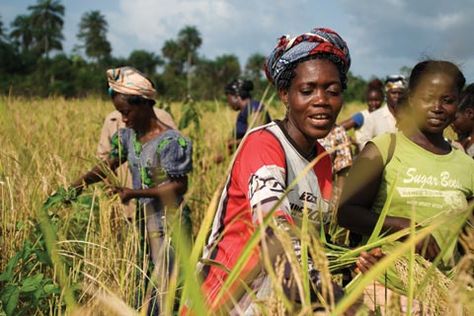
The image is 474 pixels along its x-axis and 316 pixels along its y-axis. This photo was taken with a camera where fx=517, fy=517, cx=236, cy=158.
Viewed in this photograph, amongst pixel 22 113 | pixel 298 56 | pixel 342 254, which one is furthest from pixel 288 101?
pixel 22 113

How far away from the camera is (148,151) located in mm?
2521

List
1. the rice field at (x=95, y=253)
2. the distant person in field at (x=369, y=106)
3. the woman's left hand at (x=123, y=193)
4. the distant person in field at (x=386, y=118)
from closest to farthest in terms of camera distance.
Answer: the rice field at (x=95, y=253)
the woman's left hand at (x=123, y=193)
the distant person in field at (x=386, y=118)
the distant person in field at (x=369, y=106)

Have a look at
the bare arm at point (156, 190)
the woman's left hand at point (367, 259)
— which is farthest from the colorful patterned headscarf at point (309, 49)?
the bare arm at point (156, 190)

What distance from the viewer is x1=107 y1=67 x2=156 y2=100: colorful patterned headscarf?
2.52m

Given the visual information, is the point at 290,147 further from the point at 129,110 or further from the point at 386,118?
the point at 386,118

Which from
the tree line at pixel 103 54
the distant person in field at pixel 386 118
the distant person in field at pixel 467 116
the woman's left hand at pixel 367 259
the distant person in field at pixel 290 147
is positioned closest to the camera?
the woman's left hand at pixel 367 259

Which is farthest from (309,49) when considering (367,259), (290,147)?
(367,259)

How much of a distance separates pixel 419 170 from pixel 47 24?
64.5m

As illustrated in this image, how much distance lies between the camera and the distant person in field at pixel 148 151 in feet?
8.11

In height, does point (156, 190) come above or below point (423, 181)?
below

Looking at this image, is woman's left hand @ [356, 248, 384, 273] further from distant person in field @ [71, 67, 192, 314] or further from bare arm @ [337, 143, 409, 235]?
distant person in field @ [71, 67, 192, 314]

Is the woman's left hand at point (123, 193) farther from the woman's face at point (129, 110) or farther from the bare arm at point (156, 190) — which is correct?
the woman's face at point (129, 110)

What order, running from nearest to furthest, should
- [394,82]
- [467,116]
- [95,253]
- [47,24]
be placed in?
[95,253] < [467,116] < [394,82] < [47,24]

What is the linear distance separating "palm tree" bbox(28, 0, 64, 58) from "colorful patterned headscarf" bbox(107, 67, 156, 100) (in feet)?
184
